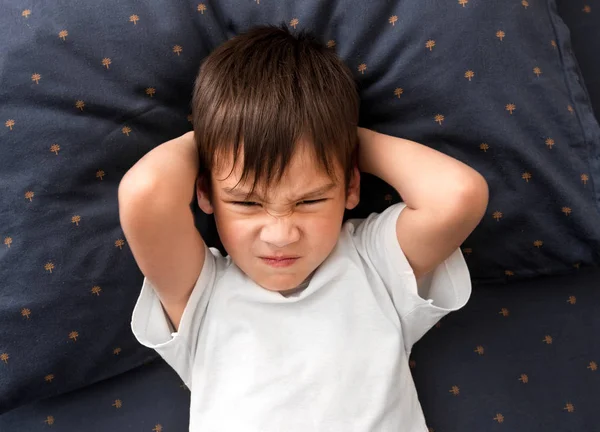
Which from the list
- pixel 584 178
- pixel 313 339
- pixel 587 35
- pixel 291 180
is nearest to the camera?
pixel 291 180

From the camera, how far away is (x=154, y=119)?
1000 millimetres

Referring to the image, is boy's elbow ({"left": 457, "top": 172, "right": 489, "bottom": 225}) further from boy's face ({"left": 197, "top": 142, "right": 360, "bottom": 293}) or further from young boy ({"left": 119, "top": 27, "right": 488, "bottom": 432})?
boy's face ({"left": 197, "top": 142, "right": 360, "bottom": 293})

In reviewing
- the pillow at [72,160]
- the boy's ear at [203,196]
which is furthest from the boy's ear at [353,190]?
the pillow at [72,160]

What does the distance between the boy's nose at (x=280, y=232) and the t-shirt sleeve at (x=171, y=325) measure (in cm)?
14

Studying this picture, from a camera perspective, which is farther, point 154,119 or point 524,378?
point 524,378

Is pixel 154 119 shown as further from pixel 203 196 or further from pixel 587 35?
pixel 587 35

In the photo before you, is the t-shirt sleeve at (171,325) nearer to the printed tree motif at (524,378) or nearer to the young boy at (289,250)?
the young boy at (289,250)

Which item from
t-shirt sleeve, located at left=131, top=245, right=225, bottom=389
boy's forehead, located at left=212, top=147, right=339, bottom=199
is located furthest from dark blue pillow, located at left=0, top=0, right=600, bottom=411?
boy's forehead, located at left=212, top=147, right=339, bottom=199

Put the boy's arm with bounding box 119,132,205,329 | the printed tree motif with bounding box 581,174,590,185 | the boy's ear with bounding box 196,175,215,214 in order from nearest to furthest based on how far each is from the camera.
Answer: the boy's arm with bounding box 119,132,205,329
the boy's ear with bounding box 196,175,215,214
the printed tree motif with bounding box 581,174,590,185

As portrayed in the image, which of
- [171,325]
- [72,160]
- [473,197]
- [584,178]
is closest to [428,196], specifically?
[473,197]

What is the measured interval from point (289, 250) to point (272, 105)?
21 cm

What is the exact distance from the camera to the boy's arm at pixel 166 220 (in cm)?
82

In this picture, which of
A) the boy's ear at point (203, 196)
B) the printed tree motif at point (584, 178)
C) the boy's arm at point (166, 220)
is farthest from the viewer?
the printed tree motif at point (584, 178)

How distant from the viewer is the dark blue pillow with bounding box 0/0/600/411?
0.94m
